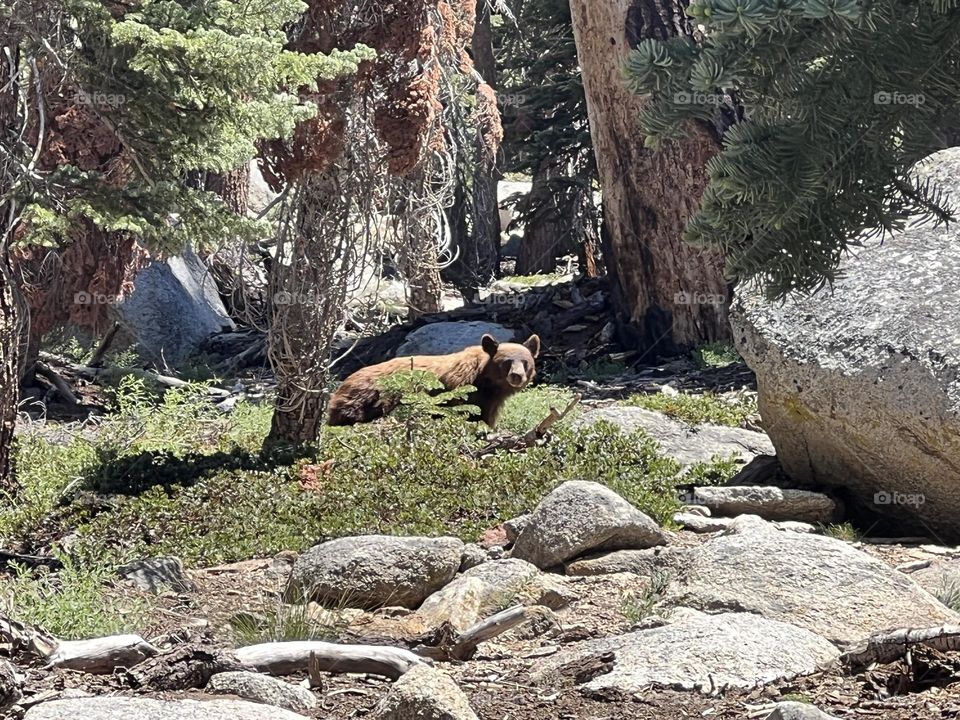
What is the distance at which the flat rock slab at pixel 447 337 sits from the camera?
15867 mm

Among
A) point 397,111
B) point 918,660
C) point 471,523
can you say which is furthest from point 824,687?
point 397,111

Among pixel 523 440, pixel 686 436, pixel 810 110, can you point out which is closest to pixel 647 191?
pixel 686 436

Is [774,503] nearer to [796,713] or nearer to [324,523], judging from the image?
[324,523]

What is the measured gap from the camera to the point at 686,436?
Answer: 1121 centimetres

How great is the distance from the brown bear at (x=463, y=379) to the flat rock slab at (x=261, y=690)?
6726 millimetres

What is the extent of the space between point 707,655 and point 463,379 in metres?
6.86

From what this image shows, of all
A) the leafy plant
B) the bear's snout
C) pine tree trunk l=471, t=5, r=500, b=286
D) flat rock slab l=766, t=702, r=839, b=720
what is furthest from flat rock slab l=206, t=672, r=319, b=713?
pine tree trunk l=471, t=5, r=500, b=286

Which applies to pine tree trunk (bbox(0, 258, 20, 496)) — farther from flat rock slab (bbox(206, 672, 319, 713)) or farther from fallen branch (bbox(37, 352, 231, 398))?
fallen branch (bbox(37, 352, 231, 398))

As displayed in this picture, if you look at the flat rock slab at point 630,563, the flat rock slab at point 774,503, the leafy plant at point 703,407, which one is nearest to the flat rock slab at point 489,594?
the flat rock slab at point 630,563

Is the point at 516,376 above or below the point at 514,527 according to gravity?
above

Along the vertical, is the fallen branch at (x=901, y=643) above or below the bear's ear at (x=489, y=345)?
below

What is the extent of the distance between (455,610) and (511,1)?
2095 centimetres

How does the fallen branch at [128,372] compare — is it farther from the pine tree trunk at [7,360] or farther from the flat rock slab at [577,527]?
the flat rock slab at [577,527]

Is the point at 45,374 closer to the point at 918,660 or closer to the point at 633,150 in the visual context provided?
the point at 633,150
